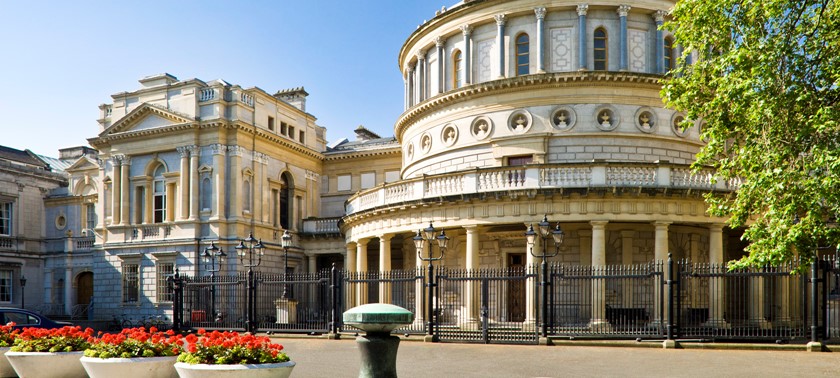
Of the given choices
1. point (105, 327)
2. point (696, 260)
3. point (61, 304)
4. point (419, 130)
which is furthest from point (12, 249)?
point (696, 260)

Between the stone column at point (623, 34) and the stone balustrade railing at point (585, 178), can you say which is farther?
the stone column at point (623, 34)

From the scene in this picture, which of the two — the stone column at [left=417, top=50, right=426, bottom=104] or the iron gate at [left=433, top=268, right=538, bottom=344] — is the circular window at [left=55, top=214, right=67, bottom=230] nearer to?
the stone column at [left=417, top=50, right=426, bottom=104]

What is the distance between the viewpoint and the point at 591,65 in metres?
34.1

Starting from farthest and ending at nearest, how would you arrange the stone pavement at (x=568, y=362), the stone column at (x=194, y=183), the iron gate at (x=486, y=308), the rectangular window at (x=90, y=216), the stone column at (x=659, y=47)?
1. the rectangular window at (x=90, y=216)
2. the stone column at (x=194, y=183)
3. the stone column at (x=659, y=47)
4. the iron gate at (x=486, y=308)
5. the stone pavement at (x=568, y=362)

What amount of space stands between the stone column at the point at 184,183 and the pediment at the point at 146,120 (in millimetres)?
1508

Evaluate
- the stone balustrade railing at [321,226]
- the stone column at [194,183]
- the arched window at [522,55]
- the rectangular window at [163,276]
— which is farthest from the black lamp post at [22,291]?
the arched window at [522,55]

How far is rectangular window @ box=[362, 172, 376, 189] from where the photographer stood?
1882 inches

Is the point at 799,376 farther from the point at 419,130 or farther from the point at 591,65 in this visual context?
the point at 419,130

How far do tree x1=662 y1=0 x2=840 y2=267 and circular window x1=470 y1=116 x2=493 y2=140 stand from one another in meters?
17.1

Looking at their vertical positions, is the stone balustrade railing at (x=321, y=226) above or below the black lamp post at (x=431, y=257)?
above

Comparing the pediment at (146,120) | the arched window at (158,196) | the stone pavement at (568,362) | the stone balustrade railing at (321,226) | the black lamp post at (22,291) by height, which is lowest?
the black lamp post at (22,291)

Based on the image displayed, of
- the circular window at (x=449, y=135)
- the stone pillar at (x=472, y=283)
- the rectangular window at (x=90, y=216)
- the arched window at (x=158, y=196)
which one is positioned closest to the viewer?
the stone pillar at (x=472, y=283)

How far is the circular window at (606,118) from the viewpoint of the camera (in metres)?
33.4

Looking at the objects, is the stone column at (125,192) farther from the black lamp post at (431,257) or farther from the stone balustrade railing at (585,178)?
the stone balustrade railing at (585,178)
